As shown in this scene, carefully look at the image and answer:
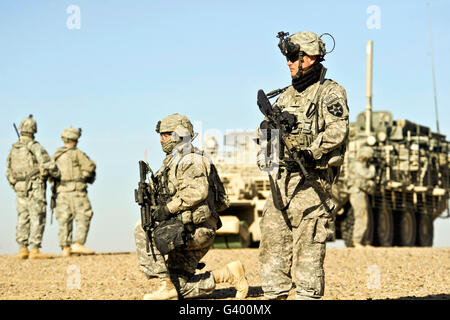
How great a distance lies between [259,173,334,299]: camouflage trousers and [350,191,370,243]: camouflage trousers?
1323cm

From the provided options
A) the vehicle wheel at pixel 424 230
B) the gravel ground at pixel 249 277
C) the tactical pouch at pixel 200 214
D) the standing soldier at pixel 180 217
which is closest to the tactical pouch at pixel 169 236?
the standing soldier at pixel 180 217

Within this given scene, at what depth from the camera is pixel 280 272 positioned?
6.79 metres

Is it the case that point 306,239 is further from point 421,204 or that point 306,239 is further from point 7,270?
point 421,204

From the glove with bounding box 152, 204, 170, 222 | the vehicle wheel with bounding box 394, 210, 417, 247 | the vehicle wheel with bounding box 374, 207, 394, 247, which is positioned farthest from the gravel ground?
the vehicle wheel with bounding box 394, 210, 417, 247

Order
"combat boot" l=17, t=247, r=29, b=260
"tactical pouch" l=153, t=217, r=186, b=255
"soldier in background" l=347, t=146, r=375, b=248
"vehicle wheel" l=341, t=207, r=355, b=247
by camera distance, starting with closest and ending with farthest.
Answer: "tactical pouch" l=153, t=217, r=186, b=255
"combat boot" l=17, t=247, r=29, b=260
"soldier in background" l=347, t=146, r=375, b=248
"vehicle wheel" l=341, t=207, r=355, b=247

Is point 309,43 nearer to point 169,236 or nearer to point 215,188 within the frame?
point 215,188

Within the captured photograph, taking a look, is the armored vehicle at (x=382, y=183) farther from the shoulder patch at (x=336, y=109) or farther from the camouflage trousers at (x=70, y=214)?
the shoulder patch at (x=336, y=109)

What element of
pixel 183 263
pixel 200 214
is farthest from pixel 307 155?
pixel 183 263

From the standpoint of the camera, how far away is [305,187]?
680 centimetres

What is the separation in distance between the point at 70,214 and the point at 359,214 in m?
6.82

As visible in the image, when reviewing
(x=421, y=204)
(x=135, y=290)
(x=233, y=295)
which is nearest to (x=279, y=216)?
(x=233, y=295)

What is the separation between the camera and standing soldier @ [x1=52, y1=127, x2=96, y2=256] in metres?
16.4

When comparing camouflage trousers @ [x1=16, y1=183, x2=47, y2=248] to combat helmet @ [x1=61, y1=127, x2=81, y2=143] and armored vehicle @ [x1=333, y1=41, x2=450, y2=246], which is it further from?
armored vehicle @ [x1=333, y1=41, x2=450, y2=246]
